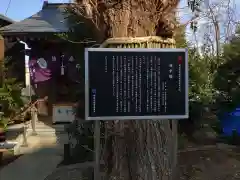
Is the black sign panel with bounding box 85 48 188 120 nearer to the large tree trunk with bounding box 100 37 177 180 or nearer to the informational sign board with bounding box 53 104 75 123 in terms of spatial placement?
the large tree trunk with bounding box 100 37 177 180

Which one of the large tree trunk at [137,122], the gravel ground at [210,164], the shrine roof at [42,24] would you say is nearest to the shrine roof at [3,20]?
the shrine roof at [42,24]

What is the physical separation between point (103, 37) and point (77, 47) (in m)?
4.03

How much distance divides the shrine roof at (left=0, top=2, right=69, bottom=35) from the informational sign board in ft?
7.75

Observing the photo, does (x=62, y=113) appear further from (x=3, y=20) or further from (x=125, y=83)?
(x=125, y=83)

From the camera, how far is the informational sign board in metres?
12.9

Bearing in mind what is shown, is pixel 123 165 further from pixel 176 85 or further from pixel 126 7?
pixel 126 7

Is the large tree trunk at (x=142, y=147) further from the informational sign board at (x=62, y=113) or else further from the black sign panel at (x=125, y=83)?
the informational sign board at (x=62, y=113)

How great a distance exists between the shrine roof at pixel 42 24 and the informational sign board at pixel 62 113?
7.75ft

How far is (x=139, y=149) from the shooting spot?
4.48 meters

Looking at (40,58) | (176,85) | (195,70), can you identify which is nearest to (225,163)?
(195,70)

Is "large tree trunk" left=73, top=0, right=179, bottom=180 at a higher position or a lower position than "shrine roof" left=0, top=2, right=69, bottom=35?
lower

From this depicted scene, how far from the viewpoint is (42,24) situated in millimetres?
13781

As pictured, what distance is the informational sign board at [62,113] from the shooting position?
12938 millimetres

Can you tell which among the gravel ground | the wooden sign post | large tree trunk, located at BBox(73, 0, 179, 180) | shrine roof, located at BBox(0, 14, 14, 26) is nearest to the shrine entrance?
shrine roof, located at BBox(0, 14, 14, 26)
